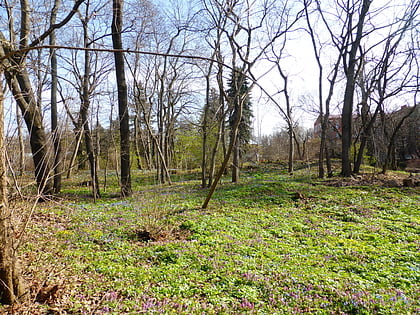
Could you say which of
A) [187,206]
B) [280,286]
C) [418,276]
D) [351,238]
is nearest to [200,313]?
[280,286]

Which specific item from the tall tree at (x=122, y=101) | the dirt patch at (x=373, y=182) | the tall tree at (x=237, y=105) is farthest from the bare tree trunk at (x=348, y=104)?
the tall tree at (x=122, y=101)

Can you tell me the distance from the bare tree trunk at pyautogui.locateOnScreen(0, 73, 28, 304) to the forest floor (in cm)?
14

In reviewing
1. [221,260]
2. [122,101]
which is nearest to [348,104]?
[122,101]

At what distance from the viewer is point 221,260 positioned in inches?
192

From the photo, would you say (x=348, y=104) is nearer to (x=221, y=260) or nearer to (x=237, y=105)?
(x=237, y=105)

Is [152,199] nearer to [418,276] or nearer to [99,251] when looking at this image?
[99,251]

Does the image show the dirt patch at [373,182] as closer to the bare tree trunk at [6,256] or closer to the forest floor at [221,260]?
the forest floor at [221,260]

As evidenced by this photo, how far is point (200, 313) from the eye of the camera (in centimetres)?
330

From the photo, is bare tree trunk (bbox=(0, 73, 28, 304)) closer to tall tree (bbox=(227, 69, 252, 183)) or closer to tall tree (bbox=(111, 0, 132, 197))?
tall tree (bbox=(227, 69, 252, 183))

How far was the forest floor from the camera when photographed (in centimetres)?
344

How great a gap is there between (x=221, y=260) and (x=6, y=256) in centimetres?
340

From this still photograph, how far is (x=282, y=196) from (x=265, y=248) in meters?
5.79

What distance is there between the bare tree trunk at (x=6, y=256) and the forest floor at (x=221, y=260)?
140 millimetres

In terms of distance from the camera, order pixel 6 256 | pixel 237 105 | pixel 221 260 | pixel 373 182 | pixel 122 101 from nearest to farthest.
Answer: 1. pixel 6 256
2. pixel 221 260
3. pixel 122 101
4. pixel 373 182
5. pixel 237 105
